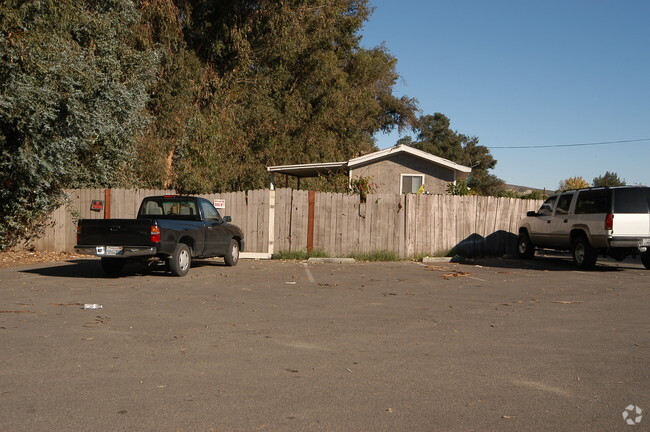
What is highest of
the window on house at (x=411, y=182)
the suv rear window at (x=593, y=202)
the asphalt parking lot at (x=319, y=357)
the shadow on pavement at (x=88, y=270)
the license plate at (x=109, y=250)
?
the window on house at (x=411, y=182)

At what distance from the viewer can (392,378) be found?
5914 millimetres

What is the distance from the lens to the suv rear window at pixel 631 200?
15516 millimetres

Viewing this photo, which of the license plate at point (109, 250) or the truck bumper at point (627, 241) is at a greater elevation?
the truck bumper at point (627, 241)

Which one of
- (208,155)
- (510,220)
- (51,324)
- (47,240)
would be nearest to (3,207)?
(47,240)

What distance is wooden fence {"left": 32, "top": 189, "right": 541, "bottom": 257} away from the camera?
18.8m

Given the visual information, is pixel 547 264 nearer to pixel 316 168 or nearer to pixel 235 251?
pixel 235 251

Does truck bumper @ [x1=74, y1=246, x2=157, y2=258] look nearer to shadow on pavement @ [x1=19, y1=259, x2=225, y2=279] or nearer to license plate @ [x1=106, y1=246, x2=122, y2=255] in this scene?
license plate @ [x1=106, y1=246, x2=122, y2=255]

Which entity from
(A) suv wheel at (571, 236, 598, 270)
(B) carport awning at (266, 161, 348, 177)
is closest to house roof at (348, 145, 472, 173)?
(B) carport awning at (266, 161, 348, 177)

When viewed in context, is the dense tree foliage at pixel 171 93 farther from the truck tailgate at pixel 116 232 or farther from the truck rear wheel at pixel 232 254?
the truck rear wheel at pixel 232 254

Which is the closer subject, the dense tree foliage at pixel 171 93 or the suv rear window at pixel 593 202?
the suv rear window at pixel 593 202

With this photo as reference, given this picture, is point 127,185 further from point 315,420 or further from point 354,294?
point 315,420

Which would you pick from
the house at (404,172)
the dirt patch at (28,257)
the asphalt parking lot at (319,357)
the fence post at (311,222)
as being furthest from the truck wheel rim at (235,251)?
the house at (404,172)

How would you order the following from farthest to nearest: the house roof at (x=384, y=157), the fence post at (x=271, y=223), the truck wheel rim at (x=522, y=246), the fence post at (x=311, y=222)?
the house roof at (x=384, y=157) → the truck wheel rim at (x=522, y=246) → the fence post at (x=271, y=223) → the fence post at (x=311, y=222)

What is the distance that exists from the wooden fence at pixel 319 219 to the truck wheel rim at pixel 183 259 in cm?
530
